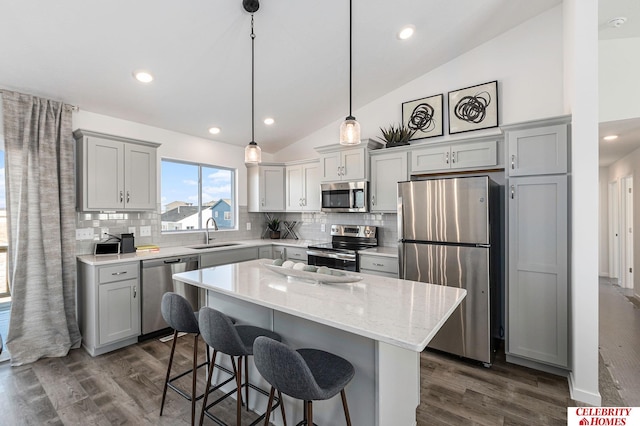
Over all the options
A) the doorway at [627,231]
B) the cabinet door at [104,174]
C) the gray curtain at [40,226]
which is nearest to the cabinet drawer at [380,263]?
the cabinet door at [104,174]

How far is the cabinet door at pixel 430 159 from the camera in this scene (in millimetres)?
3379

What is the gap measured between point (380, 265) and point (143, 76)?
3060 millimetres

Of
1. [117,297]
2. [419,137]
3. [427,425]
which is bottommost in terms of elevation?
[427,425]

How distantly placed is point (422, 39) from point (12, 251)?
440 cm

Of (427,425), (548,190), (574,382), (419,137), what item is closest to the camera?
(427,425)

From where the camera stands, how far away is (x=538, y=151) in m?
2.66

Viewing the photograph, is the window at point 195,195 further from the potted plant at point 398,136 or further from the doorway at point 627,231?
the doorway at point 627,231

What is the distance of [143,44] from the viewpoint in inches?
101

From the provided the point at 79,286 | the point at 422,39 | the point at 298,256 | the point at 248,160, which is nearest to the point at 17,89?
the point at 79,286

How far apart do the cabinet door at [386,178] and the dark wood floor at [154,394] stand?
175cm

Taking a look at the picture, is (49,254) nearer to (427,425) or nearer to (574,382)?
(427,425)

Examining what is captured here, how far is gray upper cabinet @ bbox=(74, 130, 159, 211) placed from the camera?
3.15 m

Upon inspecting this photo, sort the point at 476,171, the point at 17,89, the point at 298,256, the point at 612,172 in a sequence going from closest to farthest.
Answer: the point at 17,89 → the point at 476,171 → the point at 298,256 → the point at 612,172

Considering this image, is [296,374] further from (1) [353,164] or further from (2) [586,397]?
(1) [353,164]
